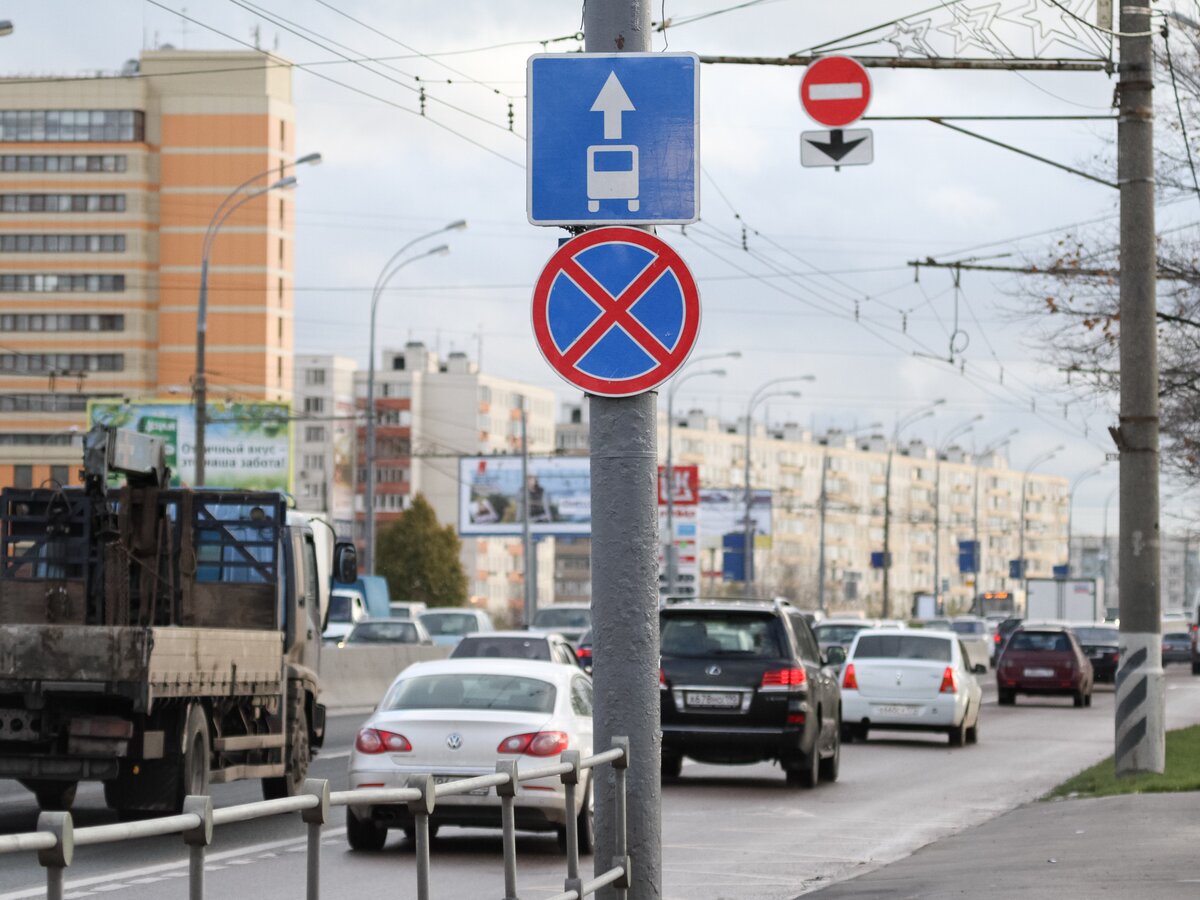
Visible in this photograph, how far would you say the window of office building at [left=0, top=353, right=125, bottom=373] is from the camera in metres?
120

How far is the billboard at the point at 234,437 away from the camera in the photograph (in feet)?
210

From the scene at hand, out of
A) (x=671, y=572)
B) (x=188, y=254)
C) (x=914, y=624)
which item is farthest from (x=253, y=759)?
(x=188, y=254)

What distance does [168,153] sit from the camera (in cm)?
11638

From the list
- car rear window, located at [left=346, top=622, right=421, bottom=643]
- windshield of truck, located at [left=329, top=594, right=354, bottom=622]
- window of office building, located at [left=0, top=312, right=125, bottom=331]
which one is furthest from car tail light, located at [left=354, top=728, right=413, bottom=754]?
window of office building, located at [left=0, top=312, right=125, bottom=331]

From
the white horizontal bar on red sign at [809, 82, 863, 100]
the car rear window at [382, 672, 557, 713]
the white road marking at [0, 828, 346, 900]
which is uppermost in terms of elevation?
the white horizontal bar on red sign at [809, 82, 863, 100]

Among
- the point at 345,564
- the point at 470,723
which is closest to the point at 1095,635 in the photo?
the point at 345,564

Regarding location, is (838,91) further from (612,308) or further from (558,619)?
(558,619)

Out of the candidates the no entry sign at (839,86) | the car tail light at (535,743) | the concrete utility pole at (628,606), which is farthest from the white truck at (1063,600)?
the concrete utility pole at (628,606)

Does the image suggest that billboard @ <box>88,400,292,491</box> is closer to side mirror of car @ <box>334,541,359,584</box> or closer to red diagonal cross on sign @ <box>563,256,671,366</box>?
side mirror of car @ <box>334,541,359,584</box>

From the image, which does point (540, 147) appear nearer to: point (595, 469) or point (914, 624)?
point (595, 469)

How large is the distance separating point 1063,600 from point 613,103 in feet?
267

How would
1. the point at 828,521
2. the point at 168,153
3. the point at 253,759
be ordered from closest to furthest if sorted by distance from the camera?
the point at 253,759, the point at 168,153, the point at 828,521

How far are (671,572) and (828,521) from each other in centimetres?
12245

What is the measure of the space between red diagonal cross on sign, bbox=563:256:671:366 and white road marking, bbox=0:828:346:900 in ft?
6.19
